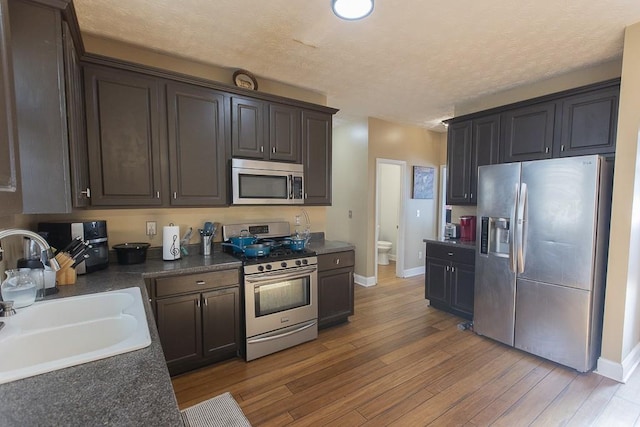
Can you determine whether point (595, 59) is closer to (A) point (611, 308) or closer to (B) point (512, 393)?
(A) point (611, 308)

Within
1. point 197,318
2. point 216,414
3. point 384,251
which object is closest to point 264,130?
point 197,318

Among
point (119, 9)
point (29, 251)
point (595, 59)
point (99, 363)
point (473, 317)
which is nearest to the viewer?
point (99, 363)

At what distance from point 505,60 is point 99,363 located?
354cm

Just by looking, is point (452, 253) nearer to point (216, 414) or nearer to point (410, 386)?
point (410, 386)

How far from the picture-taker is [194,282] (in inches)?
91.4

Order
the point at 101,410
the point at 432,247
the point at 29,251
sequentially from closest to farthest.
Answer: the point at 101,410 < the point at 29,251 < the point at 432,247

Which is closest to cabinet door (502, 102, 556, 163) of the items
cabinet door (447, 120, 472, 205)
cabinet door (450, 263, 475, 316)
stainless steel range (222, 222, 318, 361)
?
cabinet door (447, 120, 472, 205)

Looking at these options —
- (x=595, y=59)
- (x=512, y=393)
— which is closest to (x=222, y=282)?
(x=512, y=393)

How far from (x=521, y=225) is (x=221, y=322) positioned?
2.79 m

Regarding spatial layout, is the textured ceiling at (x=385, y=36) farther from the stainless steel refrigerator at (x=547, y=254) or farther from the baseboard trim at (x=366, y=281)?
the baseboard trim at (x=366, y=281)

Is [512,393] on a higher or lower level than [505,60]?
lower

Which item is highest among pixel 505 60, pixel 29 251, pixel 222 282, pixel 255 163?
pixel 505 60

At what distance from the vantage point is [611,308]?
7.66ft

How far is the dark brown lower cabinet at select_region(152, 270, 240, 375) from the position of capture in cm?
223
